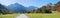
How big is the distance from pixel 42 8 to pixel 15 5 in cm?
27

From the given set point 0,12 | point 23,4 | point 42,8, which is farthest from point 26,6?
point 0,12

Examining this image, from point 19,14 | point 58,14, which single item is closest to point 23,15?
point 19,14

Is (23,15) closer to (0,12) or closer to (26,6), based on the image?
(26,6)

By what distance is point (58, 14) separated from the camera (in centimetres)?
162

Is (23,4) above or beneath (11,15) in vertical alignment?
above

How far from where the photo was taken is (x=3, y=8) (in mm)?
1607

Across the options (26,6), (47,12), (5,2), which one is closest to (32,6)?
(26,6)

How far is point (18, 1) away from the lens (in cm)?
161

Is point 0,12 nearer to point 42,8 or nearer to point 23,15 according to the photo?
point 23,15

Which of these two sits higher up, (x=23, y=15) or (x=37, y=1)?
(x=37, y=1)

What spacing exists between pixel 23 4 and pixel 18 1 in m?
0.06

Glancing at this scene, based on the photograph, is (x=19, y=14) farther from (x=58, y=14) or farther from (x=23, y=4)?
(x=58, y=14)

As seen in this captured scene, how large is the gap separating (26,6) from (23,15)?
9 cm

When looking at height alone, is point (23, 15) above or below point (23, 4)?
below
